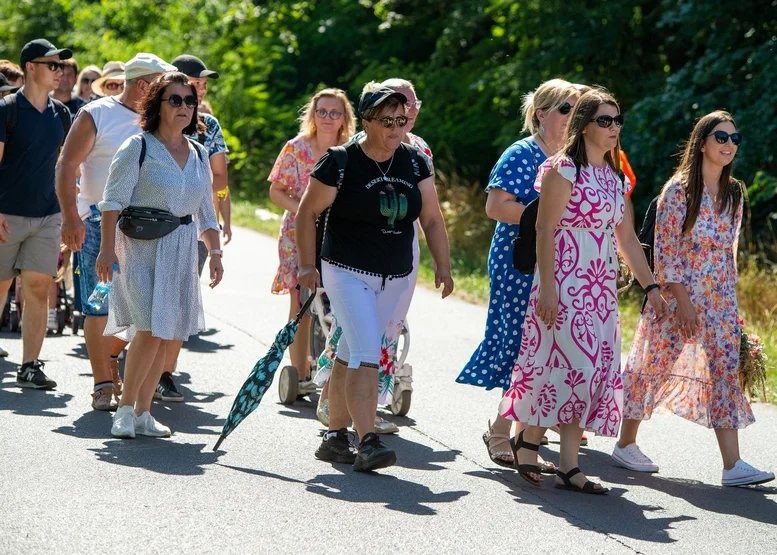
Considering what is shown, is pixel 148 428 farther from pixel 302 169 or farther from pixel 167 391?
pixel 302 169

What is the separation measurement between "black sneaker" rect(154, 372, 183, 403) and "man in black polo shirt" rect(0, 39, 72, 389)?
2.56 ft

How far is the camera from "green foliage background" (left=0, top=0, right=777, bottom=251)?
15.7 metres

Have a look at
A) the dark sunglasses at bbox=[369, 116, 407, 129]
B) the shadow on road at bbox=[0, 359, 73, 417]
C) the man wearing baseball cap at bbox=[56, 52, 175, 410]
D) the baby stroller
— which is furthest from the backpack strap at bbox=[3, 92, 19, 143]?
the dark sunglasses at bbox=[369, 116, 407, 129]

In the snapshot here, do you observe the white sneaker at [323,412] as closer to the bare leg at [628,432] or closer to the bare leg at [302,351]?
the bare leg at [302,351]

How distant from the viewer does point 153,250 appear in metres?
7.20

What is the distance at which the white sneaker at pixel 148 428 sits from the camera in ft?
23.8

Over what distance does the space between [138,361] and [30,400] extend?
130cm

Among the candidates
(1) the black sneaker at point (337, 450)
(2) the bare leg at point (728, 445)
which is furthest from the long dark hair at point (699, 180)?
(1) the black sneaker at point (337, 450)

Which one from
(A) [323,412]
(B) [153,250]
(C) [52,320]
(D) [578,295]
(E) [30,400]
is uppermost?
(D) [578,295]

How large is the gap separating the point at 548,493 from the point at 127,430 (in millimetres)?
2260

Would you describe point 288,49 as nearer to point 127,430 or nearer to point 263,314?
point 263,314

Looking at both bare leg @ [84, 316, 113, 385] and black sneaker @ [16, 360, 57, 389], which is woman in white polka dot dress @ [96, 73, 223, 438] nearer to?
bare leg @ [84, 316, 113, 385]

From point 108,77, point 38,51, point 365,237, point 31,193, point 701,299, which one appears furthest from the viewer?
point 108,77

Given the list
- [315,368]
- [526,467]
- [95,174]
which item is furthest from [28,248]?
[526,467]
